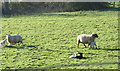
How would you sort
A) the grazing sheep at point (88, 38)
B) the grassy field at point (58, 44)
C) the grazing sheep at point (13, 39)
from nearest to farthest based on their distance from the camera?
the grassy field at point (58, 44) < the grazing sheep at point (88, 38) < the grazing sheep at point (13, 39)

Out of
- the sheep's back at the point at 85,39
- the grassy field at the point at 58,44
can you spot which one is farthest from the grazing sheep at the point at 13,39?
the sheep's back at the point at 85,39

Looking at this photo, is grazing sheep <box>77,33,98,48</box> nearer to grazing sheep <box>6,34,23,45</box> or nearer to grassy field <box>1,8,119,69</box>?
grassy field <box>1,8,119,69</box>

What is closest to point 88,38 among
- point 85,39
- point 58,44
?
point 85,39

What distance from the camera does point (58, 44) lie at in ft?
54.4

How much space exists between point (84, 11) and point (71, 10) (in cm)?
166

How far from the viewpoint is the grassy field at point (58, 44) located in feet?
40.8

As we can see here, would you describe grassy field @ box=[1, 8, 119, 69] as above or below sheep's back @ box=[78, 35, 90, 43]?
below

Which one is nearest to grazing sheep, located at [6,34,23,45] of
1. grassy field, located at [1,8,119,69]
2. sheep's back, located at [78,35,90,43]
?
grassy field, located at [1,8,119,69]

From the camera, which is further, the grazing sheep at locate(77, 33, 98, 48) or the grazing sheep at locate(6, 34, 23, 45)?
the grazing sheep at locate(6, 34, 23, 45)

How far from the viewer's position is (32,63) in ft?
41.6

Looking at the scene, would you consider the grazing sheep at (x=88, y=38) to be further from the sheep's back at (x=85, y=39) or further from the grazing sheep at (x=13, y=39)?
the grazing sheep at (x=13, y=39)

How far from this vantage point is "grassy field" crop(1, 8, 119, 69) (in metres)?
12.4

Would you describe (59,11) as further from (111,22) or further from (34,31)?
(34,31)

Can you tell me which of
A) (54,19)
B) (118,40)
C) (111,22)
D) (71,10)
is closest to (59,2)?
(71,10)
